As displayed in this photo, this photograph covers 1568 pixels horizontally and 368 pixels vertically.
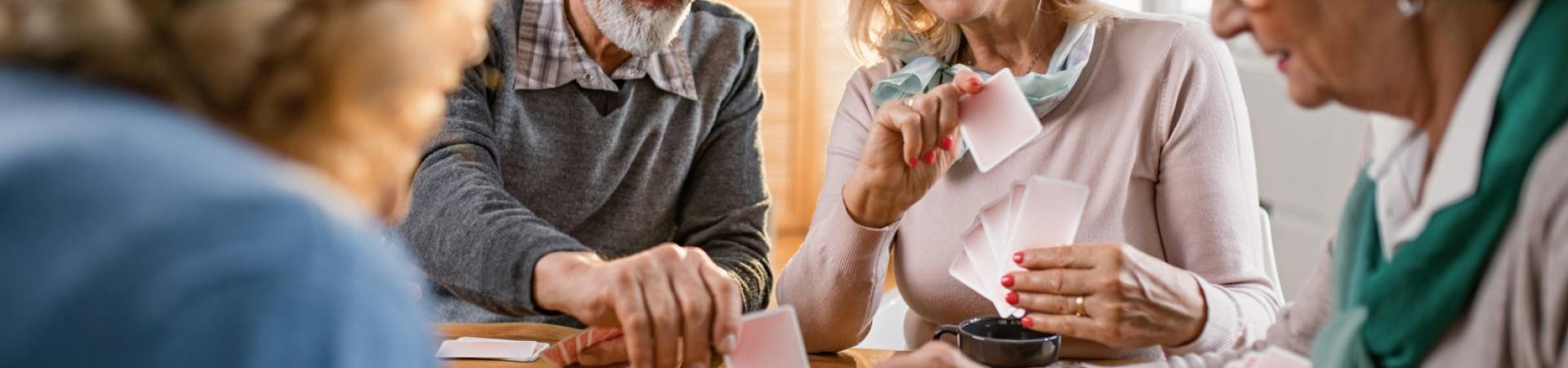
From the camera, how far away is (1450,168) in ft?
3.31

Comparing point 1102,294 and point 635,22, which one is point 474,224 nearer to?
point 635,22

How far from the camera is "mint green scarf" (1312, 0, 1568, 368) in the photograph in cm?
93

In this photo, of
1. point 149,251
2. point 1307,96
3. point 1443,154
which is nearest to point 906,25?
point 1307,96

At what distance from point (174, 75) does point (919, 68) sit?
61.3 inches

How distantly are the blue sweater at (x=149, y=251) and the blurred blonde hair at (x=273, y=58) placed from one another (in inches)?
1.4

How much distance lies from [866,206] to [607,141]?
1.91 feet

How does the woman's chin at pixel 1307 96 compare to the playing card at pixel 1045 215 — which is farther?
the playing card at pixel 1045 215

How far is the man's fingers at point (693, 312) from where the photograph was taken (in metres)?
1.54

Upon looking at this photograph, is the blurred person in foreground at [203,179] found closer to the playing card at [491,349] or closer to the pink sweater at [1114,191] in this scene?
the playing card at [491,349]

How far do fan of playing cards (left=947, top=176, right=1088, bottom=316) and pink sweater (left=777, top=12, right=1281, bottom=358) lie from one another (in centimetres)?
19

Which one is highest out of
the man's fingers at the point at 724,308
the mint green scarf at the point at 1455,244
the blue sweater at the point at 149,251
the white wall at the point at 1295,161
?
the blue sweater at the point at 149,251

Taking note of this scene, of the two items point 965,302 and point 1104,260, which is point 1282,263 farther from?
point 1104,260

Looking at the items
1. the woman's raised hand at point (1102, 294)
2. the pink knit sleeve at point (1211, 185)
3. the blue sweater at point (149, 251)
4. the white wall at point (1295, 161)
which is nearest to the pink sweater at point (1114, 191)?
the pink knit sleeve at point (1211, 185)

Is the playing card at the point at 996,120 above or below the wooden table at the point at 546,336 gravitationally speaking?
above
